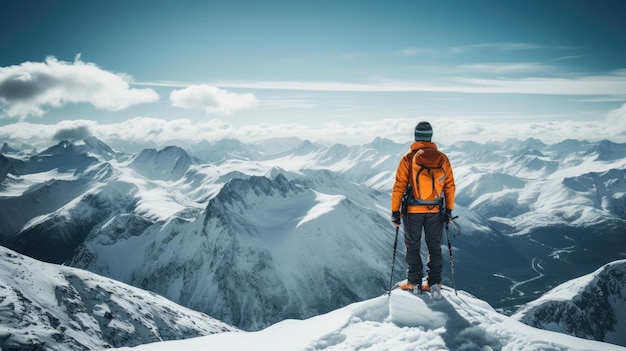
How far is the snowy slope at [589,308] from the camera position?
157875mm

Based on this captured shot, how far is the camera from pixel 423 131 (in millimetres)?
11164

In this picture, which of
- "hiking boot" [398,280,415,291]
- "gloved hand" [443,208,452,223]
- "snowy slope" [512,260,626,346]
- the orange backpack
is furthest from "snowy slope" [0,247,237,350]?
"snowy slope" [512,260,626,346]

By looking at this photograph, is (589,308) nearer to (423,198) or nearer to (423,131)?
(423,198)

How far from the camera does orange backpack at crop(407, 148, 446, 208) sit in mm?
10594

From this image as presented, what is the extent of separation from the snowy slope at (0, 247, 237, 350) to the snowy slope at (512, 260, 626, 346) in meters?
149

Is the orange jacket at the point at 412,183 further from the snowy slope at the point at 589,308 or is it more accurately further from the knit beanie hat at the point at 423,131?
the snowy slope at the point at 589,308

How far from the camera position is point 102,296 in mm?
109938

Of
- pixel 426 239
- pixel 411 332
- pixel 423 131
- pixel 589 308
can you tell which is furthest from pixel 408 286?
pixel 589 308

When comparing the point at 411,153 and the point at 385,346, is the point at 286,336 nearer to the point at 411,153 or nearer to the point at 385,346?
the point at 385,346

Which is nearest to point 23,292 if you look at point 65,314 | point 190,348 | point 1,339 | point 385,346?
point 65,314

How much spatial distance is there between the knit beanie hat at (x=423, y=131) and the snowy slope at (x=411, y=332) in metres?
5.23

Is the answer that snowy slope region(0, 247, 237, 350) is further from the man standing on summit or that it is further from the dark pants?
the man standing on summit

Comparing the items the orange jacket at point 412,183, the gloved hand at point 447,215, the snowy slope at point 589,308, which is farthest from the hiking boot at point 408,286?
the snowy slope at point 589,308

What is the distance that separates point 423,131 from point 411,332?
6236 millimetres
